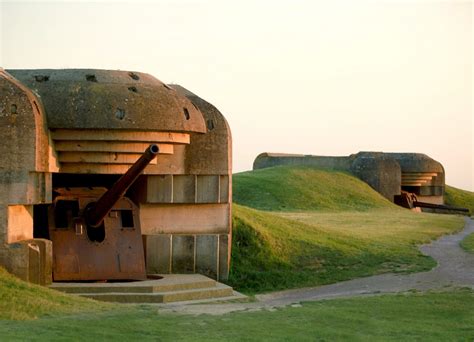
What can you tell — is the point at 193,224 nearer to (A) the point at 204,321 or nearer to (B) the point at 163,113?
(B) the point at 163,113

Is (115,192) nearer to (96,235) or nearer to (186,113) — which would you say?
(96,235)

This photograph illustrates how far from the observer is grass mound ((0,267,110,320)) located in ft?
38.6

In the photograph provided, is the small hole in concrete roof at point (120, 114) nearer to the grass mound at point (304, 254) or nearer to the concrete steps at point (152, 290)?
Result: the concrete steps at point (152, 290)

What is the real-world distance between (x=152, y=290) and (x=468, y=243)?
1105 cm

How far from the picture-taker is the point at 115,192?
53.3ft

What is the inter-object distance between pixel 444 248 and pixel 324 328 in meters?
12.5

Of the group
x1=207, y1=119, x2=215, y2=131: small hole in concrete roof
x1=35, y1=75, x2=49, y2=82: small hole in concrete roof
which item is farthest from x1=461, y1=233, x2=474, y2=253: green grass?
x1=35, y1=75, x2=49, y2=82: small hole in concrete roof

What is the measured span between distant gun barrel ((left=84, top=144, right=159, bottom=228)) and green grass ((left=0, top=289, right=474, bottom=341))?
305 cm

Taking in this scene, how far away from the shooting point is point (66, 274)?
16.3 meters

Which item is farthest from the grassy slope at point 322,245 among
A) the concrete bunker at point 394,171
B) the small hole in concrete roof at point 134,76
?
the concrete bunker at point 394,171

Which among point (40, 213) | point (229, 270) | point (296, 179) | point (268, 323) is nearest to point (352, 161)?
point (296, 179)

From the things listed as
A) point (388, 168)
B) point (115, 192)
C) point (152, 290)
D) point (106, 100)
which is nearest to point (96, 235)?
point (115, 192)

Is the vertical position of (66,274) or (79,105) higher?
(79,105)

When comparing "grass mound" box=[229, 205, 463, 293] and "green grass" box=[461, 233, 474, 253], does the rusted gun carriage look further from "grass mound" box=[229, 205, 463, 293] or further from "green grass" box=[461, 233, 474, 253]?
"green grass" box=[461, 233, 474, 253]
